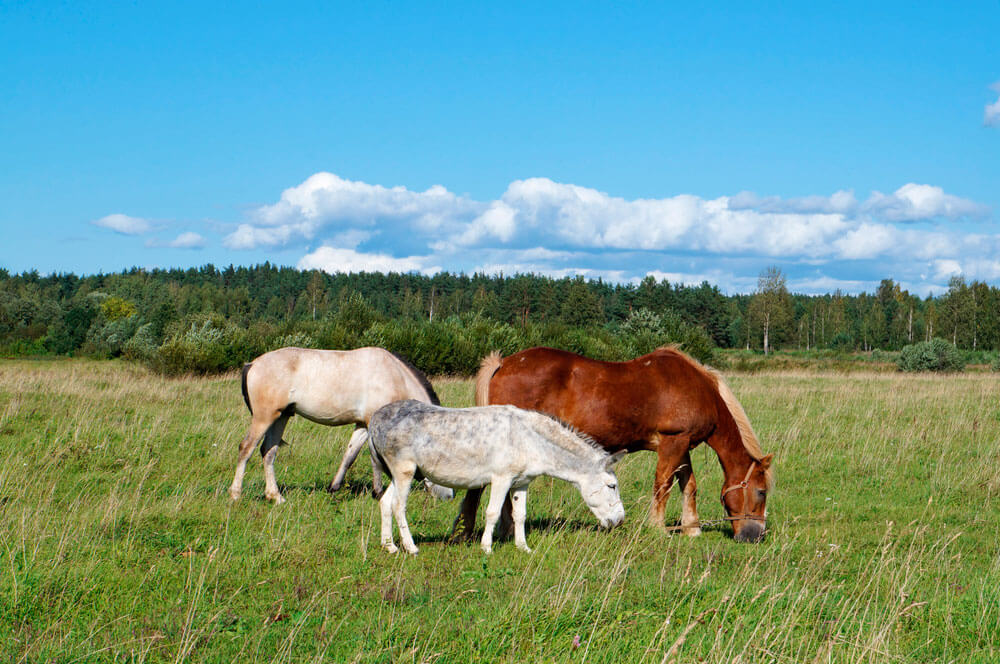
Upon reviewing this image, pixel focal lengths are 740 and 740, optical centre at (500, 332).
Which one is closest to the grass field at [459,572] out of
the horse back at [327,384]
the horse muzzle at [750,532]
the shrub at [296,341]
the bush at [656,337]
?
the horse muzzle at [750,532]

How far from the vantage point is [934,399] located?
19.9 meters

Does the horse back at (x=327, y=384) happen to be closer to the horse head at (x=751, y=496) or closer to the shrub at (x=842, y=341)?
the horse head at (x=751, y=496)

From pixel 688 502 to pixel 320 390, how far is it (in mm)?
4573

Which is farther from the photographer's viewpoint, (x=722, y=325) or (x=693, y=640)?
(x=722, y=325)

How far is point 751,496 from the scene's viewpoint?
7.91m

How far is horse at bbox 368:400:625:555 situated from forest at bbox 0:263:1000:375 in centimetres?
2462

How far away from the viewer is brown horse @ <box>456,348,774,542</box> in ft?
26.0

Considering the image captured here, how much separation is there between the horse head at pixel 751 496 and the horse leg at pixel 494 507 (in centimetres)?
282

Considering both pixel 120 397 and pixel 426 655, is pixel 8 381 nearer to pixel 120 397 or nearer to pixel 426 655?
pixel 120 397

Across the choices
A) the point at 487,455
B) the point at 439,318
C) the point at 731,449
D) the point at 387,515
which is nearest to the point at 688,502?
the point at 731,449

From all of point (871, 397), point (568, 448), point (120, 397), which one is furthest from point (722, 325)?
point (568, 448)

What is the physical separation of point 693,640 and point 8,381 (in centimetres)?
1942

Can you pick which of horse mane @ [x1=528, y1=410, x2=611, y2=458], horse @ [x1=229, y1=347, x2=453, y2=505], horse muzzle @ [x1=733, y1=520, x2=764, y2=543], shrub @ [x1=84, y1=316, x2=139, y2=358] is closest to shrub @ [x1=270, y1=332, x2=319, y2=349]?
horse @ [x1=229, y1=347, x2=453, y2=505]

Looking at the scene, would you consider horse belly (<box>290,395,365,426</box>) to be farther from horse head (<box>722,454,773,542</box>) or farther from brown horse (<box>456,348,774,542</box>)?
horse head (<box>722,454,773,542</box>)
